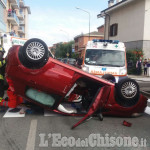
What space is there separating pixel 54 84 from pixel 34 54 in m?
0.79

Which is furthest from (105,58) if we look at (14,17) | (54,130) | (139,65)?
(14,17)

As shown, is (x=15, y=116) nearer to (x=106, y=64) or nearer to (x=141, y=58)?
(x=106, y=64)

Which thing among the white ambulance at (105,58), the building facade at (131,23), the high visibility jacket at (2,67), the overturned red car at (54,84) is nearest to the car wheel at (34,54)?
the overturned red car at (54,84)

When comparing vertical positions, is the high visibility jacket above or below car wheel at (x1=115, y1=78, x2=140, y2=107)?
above

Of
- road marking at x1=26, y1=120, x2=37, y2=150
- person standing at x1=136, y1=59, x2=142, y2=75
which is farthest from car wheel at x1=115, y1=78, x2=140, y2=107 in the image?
person standing at x1=136, y1=59, x2=142, y2=75

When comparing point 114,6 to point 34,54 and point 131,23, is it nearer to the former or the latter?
point 131,23

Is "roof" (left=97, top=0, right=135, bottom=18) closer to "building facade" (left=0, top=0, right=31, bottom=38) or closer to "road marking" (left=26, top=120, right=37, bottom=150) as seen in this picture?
"building facade" (left=0, top=0, right=31, bottom=38)

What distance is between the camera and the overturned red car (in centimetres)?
459

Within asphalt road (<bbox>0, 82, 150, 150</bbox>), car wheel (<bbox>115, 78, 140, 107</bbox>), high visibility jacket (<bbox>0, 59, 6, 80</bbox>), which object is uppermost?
high visibility jacket (<bbox>0, 59, 6, 80</bbox>)

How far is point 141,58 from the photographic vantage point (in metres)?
20.0

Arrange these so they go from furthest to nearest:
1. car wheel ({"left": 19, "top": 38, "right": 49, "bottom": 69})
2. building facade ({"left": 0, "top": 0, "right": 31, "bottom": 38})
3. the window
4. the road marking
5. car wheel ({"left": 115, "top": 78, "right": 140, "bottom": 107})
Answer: building facade ({"left": 0, "top": 0, "right": 31, "bottom": 38}), the window, car wheel ({"left": 115, "top": 78, "right": 140, "bottom": 107}), car wheel ({"left": 19, "top": 38, "right": 49, "bottom": 69}), the road marking

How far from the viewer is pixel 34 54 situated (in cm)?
455

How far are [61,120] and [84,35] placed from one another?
55.5m

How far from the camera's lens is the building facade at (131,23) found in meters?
20.2
